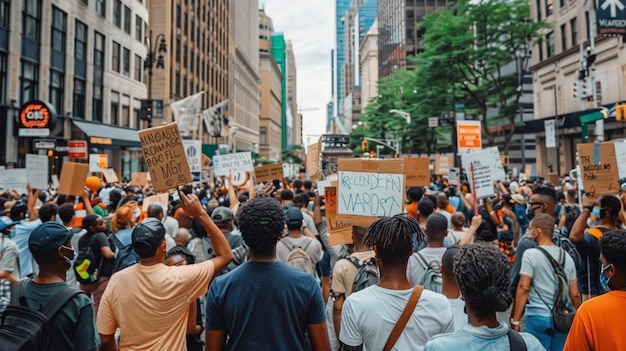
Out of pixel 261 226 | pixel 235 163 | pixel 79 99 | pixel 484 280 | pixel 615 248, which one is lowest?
pixel 484 280

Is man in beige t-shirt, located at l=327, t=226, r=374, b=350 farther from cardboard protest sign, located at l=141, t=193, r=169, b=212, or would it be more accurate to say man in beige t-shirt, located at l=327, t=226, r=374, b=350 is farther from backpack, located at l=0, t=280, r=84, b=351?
cardboard protest sign, located at l=141, t=193, r=169, b=212

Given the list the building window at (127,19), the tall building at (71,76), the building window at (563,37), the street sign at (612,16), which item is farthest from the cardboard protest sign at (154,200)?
the building window at (563,37)

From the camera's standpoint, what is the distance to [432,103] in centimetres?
3862

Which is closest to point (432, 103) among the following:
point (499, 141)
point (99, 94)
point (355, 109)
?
point (499, 141)

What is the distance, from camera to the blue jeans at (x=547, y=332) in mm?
4363

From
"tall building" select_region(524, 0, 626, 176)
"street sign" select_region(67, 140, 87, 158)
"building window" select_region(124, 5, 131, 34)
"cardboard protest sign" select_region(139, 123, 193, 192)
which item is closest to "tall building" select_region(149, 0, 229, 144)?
"building window" select_region(124, 5, 131, 34)

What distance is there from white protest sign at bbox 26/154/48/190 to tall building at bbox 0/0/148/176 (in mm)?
7668

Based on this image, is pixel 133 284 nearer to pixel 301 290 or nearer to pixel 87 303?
pixel 87 303

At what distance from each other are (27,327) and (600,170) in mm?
7285

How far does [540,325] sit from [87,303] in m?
4.10

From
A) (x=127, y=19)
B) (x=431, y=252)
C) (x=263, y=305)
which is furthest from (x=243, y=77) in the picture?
(x=263, y=305)

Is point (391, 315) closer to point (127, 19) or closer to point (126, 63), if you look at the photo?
point (126, 63)

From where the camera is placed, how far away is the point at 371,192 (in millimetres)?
4754

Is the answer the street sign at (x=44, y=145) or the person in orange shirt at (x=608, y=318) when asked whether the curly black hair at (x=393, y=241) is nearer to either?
the person in orange shirt at (x=608, y=318)
